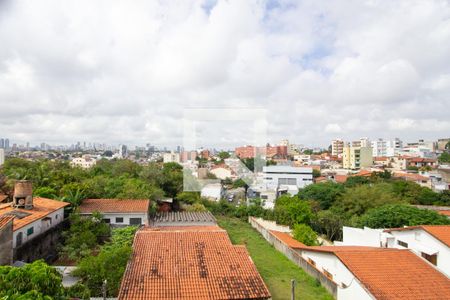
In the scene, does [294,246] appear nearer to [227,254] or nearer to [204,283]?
[227,254]

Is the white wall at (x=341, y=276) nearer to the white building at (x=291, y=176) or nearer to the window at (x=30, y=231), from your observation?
the window at (x=30, y=231)

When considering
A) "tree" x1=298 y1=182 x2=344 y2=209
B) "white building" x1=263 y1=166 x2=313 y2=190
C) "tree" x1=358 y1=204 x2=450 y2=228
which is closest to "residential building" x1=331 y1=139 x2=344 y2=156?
"white building" x1=263 y1=166 x2=313 y2=190

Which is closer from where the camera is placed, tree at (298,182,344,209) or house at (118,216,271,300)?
house at (118,216,271,300)

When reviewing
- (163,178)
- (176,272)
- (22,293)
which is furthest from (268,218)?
(22,293)

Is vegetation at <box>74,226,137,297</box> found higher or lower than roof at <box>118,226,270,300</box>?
lower

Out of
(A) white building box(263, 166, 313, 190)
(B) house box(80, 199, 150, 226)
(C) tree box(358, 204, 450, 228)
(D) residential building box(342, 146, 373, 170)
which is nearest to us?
(B) house box(80, 199, 150, 226)

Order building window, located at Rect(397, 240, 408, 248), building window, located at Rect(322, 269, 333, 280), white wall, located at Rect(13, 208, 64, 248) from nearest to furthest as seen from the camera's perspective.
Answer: building window, located at Rect(322, 269, 333, 280) < white wall, located at Rect(13, 208, 64, 248) < building window, located at Rect(397, 240, 408, 248)

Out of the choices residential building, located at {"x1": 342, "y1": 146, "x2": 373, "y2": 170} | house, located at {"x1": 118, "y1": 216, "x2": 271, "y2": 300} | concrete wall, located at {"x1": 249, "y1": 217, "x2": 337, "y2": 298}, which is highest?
residential building, located at {"x1": 342, "y1": 146, "x2": 373, "y2": 170}

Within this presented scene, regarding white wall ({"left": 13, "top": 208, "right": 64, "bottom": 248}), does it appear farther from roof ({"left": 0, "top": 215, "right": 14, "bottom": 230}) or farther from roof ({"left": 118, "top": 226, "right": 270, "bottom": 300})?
roof ({"left": 118, "top": 226, "right": 270, "bottom": 300})
